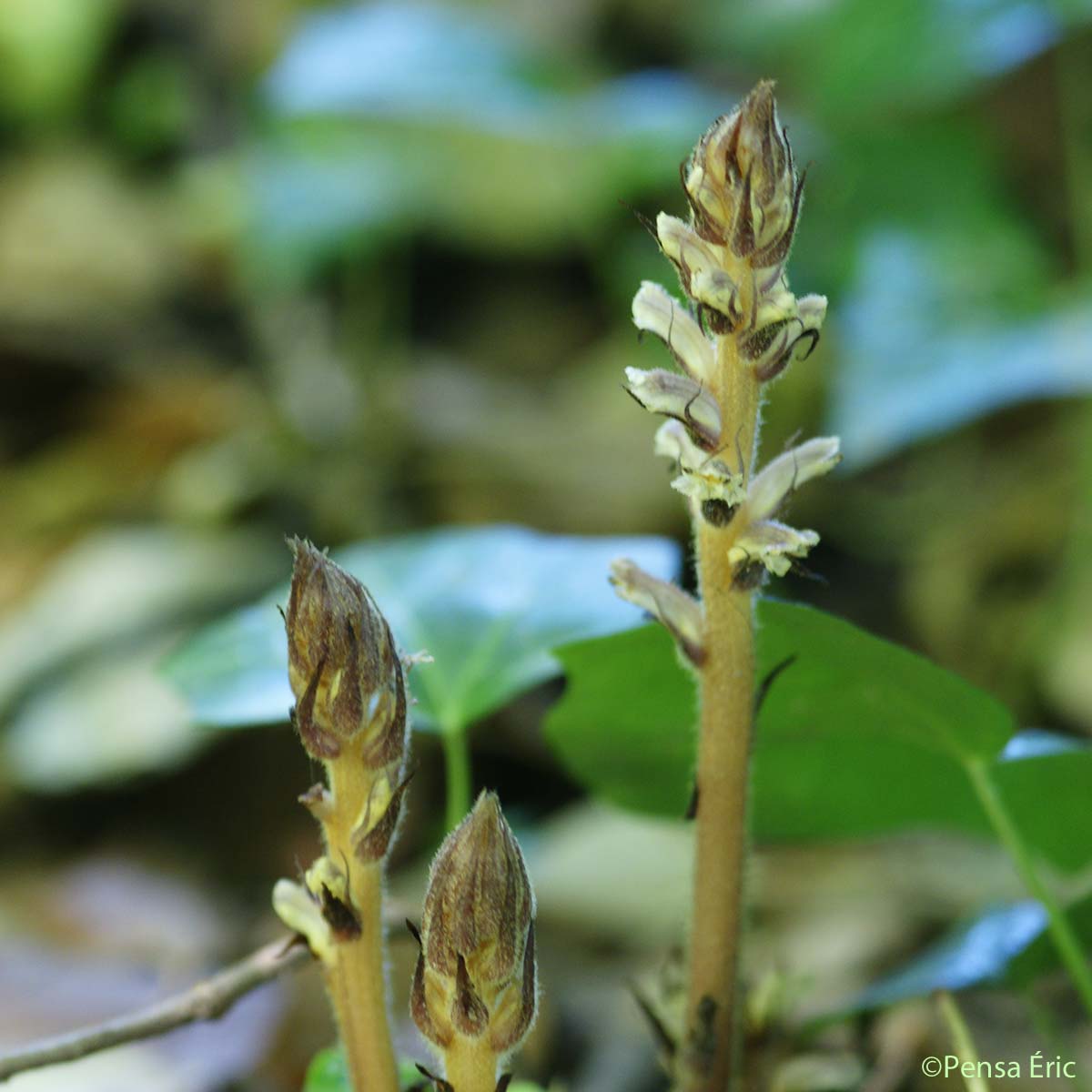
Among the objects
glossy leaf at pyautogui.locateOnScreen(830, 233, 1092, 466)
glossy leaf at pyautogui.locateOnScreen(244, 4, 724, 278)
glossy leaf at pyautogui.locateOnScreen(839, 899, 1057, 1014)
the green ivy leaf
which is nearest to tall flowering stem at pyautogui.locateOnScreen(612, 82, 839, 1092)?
the green ivy leaf

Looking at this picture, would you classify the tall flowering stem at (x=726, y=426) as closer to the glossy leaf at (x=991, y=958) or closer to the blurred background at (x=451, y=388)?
the blurred background at (x=451, y=388)

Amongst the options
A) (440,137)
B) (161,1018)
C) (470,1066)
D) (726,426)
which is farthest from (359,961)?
(440,137)

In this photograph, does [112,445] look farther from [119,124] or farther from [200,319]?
[119,124]

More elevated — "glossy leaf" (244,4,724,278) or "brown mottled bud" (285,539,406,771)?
"glossy leaf" (244,4,724,278)

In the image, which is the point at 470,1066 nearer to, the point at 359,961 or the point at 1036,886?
the point at 359,961

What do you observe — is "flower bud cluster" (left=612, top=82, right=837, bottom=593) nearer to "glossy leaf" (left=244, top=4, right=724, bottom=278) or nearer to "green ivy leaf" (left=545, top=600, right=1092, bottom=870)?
"green ivy leaf" (left=545, top=600, right=1092, bottom=870)

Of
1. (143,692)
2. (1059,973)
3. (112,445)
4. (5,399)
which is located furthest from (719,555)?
(5,399)
